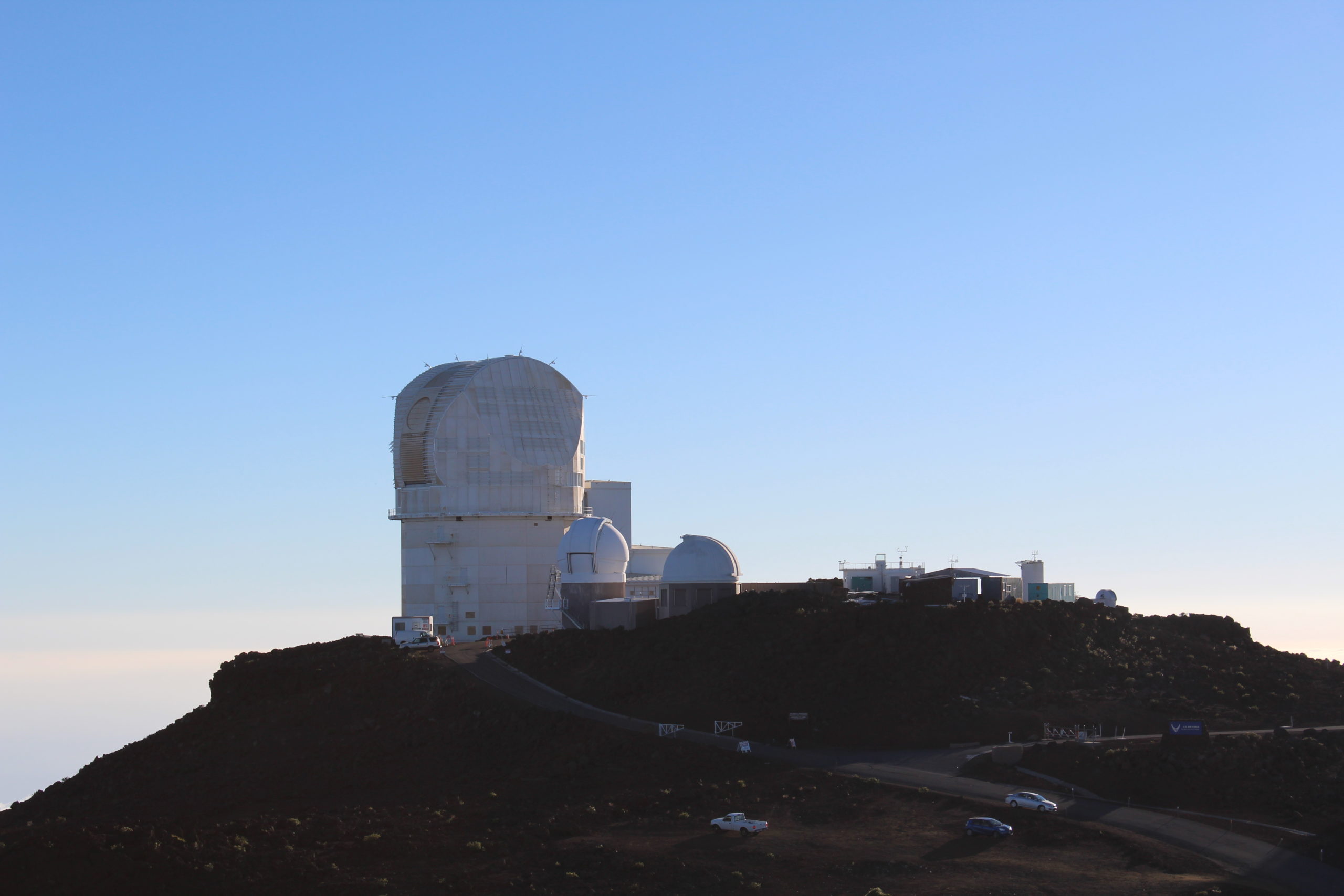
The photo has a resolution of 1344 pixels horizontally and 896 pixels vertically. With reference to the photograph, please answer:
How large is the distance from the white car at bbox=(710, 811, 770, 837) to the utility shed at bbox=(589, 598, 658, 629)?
20.1 metres

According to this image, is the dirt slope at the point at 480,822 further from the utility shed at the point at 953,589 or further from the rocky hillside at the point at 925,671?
the utility shed at the point at 953,589

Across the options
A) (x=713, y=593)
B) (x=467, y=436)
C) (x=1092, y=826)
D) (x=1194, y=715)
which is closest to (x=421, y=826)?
(x=1092, y=826)

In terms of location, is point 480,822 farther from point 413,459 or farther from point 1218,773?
point 413,459

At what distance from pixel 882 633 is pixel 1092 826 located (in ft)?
49.7

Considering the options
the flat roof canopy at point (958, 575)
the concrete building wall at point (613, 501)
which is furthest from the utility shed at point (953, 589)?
the concrete building wall at point (613, 501)

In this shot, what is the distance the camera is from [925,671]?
1772 inches

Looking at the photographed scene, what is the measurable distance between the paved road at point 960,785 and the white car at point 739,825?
5.36 meters

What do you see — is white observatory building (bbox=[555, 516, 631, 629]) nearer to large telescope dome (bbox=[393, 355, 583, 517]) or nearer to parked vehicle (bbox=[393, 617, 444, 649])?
parked vehicle (bbox=[393, 617, 444, 649])

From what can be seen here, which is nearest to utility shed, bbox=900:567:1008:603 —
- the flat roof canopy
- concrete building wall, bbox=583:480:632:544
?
the flat roof canopy

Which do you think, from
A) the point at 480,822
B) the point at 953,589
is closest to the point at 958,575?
the point at 953,589

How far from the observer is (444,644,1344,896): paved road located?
29938mm

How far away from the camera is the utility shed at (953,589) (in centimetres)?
5109

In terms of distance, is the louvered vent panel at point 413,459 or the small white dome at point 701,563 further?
the louvered vent panel at point 413,459

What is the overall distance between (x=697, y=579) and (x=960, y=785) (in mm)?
19496
